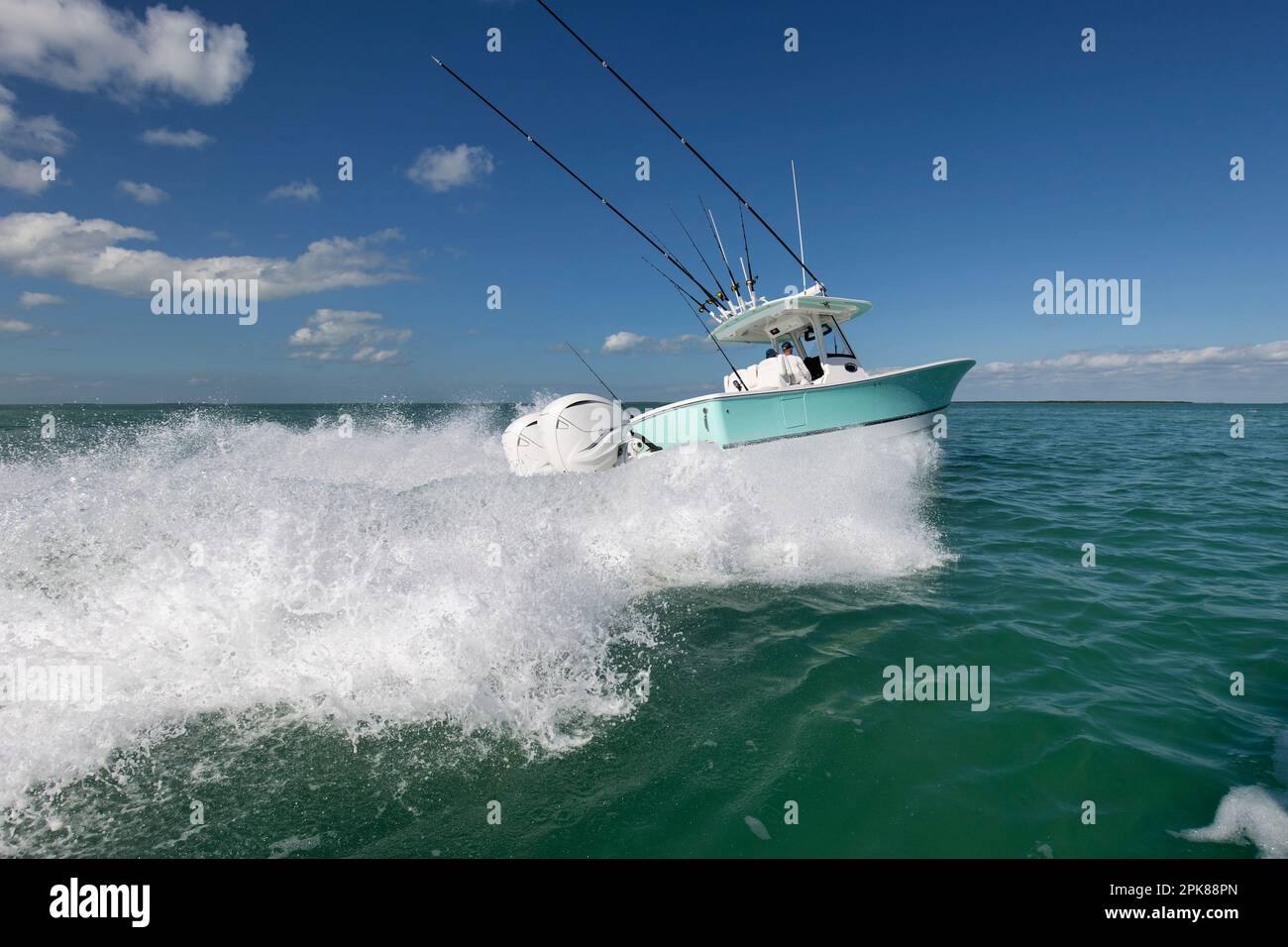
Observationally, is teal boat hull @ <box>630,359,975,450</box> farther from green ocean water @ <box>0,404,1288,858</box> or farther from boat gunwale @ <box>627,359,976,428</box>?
green ocean water @ <box>0,404,1288,858</box>

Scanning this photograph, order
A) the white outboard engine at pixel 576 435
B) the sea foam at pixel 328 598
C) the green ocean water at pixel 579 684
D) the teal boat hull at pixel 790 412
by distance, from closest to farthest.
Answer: the green ocean water at pixel 579 684, the sea foam at pixel 328 598, the white outboard engine at pixel 576 435, the teal boat hull at pixel 790 412

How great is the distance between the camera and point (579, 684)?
16.3 feet

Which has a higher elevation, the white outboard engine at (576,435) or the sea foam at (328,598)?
the white outboard engine at (576,435)

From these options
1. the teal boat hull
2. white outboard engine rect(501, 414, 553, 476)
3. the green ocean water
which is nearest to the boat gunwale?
the teal boat hull

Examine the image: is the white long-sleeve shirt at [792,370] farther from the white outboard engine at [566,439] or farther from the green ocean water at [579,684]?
the green ocean water at [579,684]

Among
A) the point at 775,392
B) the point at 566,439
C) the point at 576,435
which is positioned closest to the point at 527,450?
the point at 566,439

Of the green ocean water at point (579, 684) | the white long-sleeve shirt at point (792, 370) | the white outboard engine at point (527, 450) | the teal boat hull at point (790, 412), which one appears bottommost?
the green ocean water at point (579, 684)

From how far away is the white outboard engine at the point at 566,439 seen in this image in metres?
11.7

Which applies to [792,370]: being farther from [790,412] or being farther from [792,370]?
[790,412]

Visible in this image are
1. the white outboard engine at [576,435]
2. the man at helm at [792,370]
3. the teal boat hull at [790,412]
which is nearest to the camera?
the white outboard engine at [576,435]

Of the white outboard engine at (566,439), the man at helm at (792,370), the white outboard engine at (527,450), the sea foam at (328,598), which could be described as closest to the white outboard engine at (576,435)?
the white outboard engine at (566,439)

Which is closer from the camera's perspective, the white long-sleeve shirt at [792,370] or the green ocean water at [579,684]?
the green ocean water at [579,684]

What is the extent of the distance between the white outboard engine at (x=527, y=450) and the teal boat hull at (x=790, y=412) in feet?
10.5

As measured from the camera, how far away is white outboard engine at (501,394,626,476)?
11.7 meters
